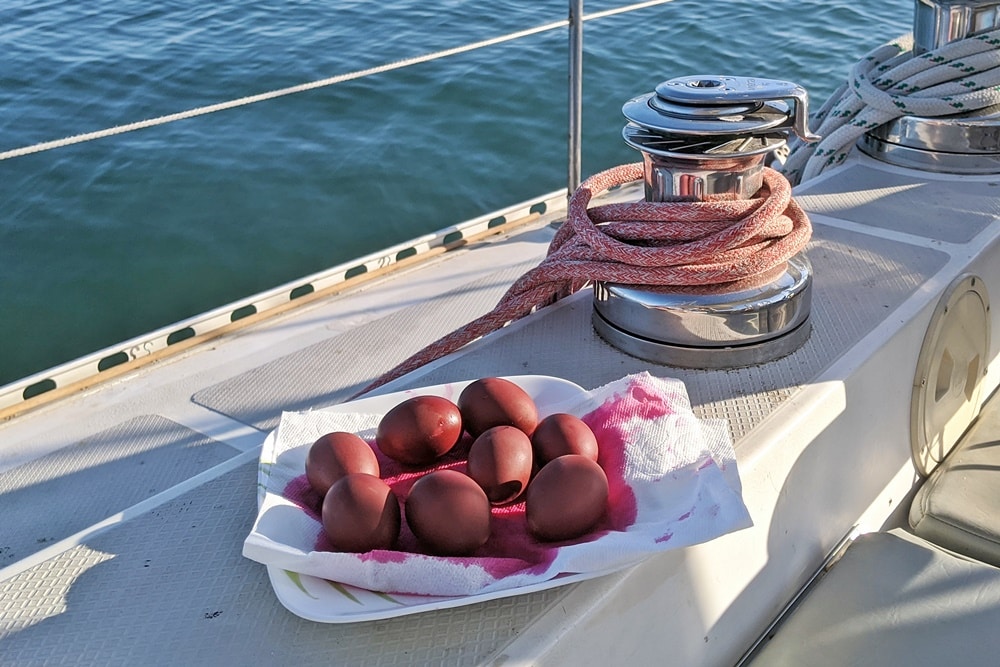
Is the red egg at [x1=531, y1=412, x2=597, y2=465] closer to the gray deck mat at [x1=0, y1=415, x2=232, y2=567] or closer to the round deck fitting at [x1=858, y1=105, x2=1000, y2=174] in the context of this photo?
the gray deck mat at [x1=0, y1=415, x2=232, y2=567]

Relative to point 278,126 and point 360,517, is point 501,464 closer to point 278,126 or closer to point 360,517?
point 360,517

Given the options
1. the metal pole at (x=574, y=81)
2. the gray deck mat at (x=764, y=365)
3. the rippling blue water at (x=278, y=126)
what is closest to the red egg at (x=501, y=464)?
the gray deck mat at (x=764, y=365)

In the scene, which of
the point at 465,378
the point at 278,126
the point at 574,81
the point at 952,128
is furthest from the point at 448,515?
the point at 278,126

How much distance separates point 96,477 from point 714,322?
119 centimetres

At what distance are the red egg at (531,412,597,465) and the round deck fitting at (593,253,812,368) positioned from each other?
32 cm

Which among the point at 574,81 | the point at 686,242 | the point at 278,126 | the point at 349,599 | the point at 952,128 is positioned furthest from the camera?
the point at 278,126

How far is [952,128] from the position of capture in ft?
6.05

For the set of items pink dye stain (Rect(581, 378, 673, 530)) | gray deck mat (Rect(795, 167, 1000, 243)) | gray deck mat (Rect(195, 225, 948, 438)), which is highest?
pink dye stain (Rect(581, 378, 673, 530))

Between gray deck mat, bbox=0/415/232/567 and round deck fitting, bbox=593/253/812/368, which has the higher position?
round deck fitting, bbox=593/253/812/368

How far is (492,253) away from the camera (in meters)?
2.65

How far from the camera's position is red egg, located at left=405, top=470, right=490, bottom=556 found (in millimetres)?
798

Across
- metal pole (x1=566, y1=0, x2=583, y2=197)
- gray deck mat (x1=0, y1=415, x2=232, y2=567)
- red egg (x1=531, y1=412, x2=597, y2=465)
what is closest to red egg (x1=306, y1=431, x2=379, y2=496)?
red egg (x1=531, y1=412, x2=597, y2=465)

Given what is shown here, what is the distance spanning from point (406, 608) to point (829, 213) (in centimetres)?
120

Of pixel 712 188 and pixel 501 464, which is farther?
pixel 712 188
